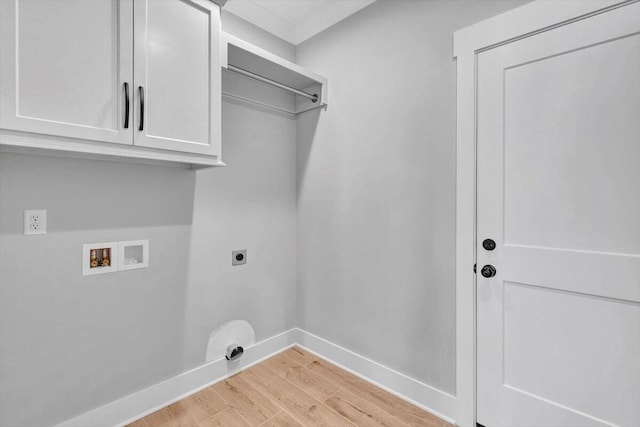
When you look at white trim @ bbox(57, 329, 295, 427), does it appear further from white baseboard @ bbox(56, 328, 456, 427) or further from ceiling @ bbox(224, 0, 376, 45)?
ceiling @ bbox(224, 0, 376, 45)

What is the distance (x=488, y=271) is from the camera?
1.57 metres

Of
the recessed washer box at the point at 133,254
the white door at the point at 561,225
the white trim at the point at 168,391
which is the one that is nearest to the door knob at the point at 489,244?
the white door at the point at 561,225

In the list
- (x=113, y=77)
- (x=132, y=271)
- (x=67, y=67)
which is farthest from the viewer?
(x=132, y=271)

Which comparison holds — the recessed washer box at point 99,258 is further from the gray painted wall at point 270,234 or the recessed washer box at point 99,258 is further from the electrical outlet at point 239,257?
the electrical outlet at point 239,257

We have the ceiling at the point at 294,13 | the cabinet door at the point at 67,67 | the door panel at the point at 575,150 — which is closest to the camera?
the cabinet door at the point at 67,67

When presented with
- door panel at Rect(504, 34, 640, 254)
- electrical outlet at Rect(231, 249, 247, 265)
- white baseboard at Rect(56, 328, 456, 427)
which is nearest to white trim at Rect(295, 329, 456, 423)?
white baseboard at Rect(56, 328, 456, 427)

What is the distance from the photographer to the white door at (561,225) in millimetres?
1239

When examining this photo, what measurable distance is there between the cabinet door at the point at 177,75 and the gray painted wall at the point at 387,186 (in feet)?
3.10

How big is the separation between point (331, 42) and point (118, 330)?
7.83 feet

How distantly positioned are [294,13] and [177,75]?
4.39 ft

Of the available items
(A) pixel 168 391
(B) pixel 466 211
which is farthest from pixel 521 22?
(A) pixel 168 391

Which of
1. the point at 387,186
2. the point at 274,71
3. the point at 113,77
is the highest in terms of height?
the point at 274,71

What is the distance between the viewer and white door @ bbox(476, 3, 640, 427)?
1239 millimetres

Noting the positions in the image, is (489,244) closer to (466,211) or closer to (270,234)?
(466,211)
